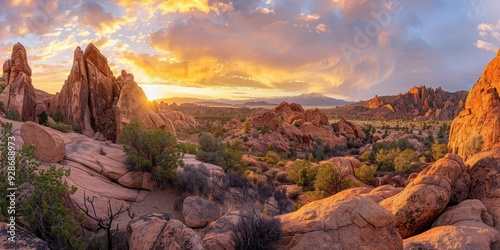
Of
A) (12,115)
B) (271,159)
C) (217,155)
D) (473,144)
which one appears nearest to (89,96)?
(12,115)

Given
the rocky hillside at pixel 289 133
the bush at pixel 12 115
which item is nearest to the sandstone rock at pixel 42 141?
the bush at pixel 12 115

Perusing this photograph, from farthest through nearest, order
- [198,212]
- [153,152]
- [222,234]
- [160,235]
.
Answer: [153,152]
[198,212]
[222,234]
[160,235]

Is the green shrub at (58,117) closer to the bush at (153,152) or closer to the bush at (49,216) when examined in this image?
the bush at (153,152)

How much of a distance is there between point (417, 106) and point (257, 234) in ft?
484

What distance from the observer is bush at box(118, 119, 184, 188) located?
51.4 feet

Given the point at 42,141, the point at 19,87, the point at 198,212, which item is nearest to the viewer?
the point at 198,212

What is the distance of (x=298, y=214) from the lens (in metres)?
Answer: 9.38

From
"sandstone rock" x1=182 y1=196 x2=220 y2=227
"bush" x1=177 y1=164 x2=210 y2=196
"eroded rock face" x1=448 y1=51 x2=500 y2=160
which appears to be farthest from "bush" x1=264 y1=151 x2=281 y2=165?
"sandstone rock" x1=182 y1=196 x2=220 y2=227

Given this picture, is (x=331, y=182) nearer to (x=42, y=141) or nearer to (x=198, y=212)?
(x=198, y=212)

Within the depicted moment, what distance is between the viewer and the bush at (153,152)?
15664 mm

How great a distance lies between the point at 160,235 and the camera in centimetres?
714

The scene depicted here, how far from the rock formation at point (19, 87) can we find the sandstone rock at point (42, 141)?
1029 cm

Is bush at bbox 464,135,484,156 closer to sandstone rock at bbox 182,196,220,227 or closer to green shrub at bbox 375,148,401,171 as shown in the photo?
green shrub at bbox 375,148,401,171

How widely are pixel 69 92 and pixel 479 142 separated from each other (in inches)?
1219
